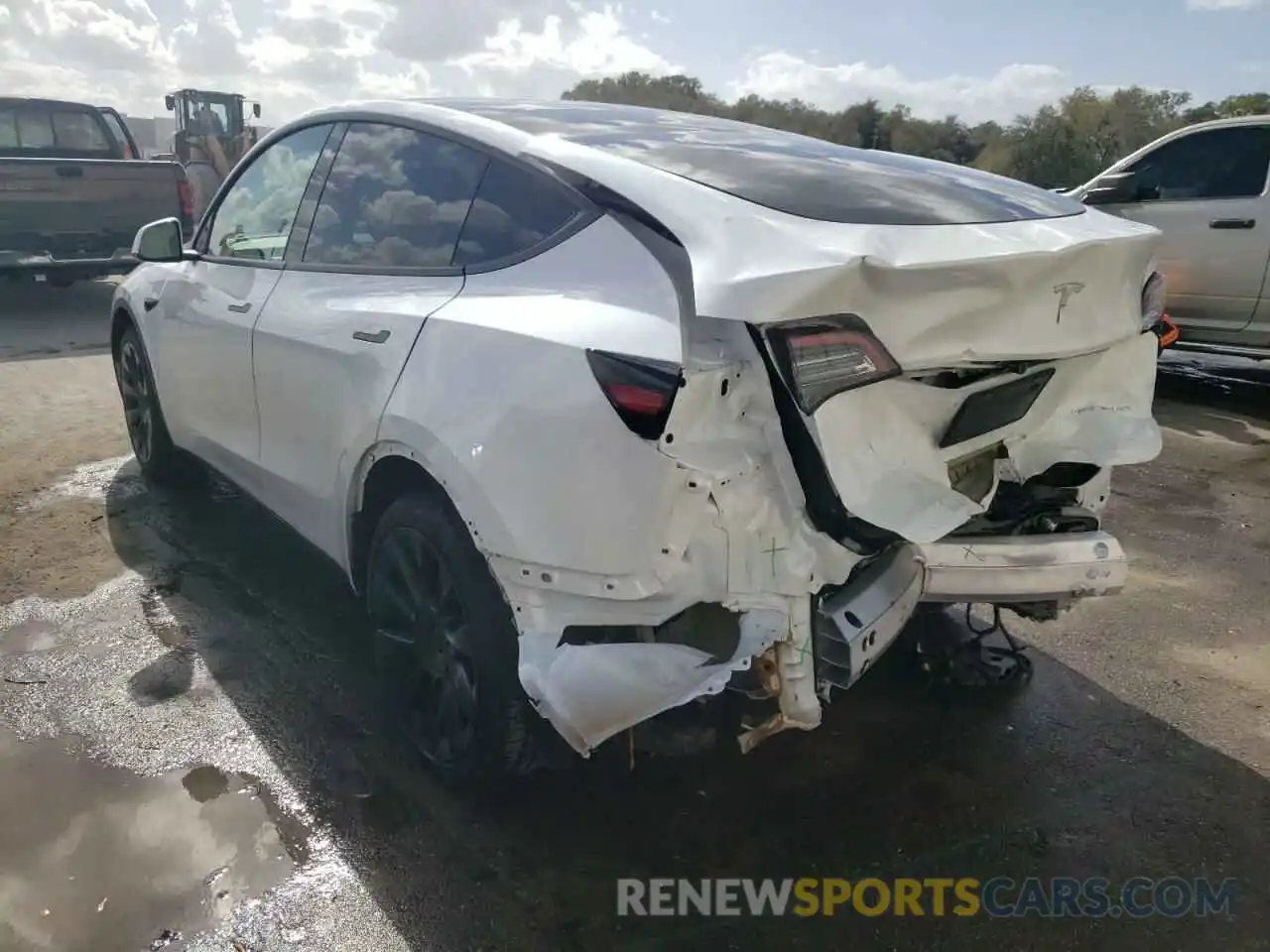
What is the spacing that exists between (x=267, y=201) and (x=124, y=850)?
230cm

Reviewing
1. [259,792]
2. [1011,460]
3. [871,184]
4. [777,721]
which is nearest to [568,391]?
[777,721]

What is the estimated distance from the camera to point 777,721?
2197 millimetres

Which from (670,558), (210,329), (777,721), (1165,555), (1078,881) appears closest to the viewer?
(670,558)

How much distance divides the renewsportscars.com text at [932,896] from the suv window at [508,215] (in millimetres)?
1597

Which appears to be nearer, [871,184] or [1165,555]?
[871,184]

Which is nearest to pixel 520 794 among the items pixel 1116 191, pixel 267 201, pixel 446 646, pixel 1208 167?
pixel 446 646

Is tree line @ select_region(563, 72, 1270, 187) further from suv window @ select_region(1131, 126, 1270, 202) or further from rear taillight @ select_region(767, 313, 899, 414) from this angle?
rear taillight @ select_region(767, 313, 899, 414)

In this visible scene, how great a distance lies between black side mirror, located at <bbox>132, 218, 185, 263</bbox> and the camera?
416 centimetres

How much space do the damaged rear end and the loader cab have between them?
20093 millimetres

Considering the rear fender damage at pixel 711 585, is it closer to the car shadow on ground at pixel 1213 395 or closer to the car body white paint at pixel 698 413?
the car body white paint at pixel 698 413

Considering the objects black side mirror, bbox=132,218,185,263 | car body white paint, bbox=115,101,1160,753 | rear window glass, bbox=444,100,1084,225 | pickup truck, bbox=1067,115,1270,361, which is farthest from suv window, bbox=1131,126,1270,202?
black side mirror, bbox=132,218,185,263

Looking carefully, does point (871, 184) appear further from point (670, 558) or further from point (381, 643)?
point (381, 643)

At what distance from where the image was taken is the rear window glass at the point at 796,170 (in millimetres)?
2377

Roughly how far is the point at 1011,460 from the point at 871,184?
0.80 m
